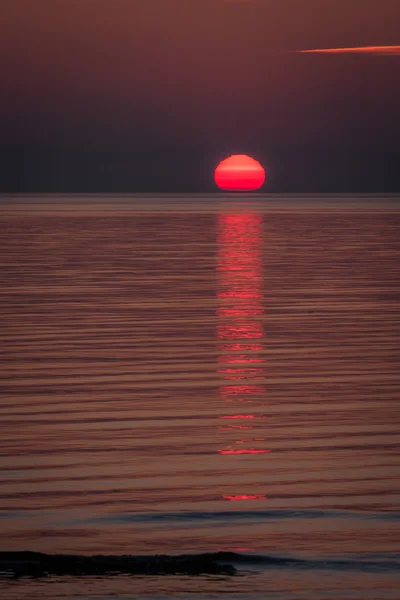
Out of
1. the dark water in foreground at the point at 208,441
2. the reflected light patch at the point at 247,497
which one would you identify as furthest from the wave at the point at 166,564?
the reflected light patch at the point at 247,497

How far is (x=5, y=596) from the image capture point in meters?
7.61

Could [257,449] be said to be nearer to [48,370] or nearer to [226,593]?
[226,593]

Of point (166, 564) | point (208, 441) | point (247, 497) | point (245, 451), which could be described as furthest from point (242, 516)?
point (208, 441)

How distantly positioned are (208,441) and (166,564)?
4471 millimetres

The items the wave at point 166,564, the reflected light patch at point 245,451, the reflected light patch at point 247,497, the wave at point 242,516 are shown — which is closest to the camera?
the wave at point 166,564

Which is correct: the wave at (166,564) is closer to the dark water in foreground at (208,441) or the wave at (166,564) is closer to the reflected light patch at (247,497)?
the dark water in foreground at (208,441)

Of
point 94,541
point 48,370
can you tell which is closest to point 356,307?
point 48,370

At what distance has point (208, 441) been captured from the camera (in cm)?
1280

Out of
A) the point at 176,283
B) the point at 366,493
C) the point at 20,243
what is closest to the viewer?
the point at 366,493

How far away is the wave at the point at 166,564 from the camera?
322 inches

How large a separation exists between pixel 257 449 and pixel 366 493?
200 cm

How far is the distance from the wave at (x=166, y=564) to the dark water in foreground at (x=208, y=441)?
0.11 ft

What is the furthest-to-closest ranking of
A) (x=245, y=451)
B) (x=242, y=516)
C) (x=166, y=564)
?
(x=245, y=451), (x=242, y=516), (x=166, y=564)

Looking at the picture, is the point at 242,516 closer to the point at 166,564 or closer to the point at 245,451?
the point at 166,564
